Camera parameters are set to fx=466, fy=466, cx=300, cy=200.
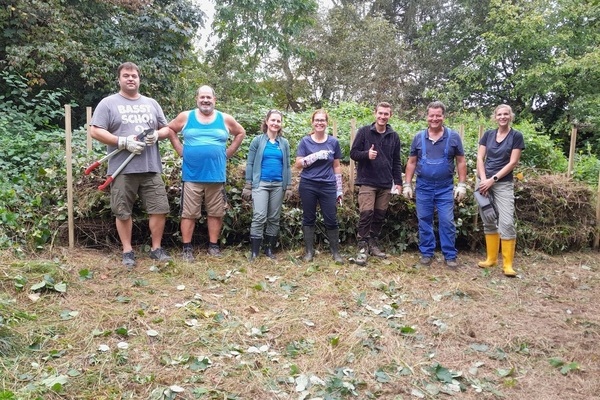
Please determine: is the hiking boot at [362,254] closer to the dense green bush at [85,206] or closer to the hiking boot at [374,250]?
the hiking boot at [374,250]

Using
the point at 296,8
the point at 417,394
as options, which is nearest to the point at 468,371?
the point at 417,394

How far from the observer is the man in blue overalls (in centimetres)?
445

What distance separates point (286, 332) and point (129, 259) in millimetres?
1840

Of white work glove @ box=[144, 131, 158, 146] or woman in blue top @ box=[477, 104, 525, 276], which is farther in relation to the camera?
woman in blue top @ box=[477, 104, 525, 276]

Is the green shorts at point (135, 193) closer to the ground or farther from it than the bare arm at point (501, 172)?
closer to the ground

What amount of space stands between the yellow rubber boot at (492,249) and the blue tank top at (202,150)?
106 inches

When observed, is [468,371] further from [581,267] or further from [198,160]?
[581,267]

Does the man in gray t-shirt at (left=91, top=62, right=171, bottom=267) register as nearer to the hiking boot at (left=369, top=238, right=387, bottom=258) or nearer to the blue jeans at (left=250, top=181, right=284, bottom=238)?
the blue jeans at (left=250, top=181, right=284, bottom=238)

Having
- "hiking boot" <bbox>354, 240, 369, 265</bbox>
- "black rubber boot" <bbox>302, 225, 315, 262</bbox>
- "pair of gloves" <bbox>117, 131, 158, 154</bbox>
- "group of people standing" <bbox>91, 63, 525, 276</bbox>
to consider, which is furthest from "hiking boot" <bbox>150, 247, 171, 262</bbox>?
"hiking boot" <bbox>354, 240, 369, 265</bbox>

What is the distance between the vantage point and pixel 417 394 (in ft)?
7.45

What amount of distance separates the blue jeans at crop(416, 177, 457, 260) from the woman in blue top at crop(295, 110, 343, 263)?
0.82 metres

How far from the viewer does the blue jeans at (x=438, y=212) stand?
450 centimetres

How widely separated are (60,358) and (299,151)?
2.74 meters

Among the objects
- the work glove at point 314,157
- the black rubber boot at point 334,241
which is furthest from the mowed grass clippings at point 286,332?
the work glove at point 314,157
